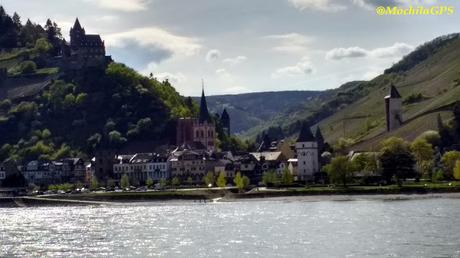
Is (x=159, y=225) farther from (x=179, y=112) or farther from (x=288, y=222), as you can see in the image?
(x=179, y=112)

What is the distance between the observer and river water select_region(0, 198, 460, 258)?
58.5 m

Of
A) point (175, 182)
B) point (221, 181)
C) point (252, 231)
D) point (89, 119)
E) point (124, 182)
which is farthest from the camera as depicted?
point (89, 119)

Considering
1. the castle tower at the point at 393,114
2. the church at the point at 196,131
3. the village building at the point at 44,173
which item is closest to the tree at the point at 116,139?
the church at the point at 196,131

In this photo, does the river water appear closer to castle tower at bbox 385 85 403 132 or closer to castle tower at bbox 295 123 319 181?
castle tower at bbox 295 123 319 181

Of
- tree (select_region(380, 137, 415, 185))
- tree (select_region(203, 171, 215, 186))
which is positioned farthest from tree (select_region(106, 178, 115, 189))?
tree (select_region(380, 137, 415, 185))

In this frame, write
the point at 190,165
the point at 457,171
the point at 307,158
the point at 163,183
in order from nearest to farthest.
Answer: the point at 457,171 < the point at 163,183 < the point at 307,158 < the point at 190,165

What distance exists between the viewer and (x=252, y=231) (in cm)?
7175

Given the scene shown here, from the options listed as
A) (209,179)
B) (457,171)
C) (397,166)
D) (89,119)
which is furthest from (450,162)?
(89,119)

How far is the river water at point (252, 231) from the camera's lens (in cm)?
5847

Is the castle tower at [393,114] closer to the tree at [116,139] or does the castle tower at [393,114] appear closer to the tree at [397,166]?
the tree at [116,139]

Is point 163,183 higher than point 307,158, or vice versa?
point 307,158

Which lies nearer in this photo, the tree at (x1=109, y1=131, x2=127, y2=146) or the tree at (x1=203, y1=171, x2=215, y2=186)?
the tree at (x1=203, y1=171, x2=215, y2=186)

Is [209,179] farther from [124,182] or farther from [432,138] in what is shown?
[432,138]

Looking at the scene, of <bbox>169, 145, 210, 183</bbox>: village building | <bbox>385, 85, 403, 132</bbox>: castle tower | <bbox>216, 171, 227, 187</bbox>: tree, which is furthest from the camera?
<bbox>385, 85, 403, 132</bbox>: castle tower
